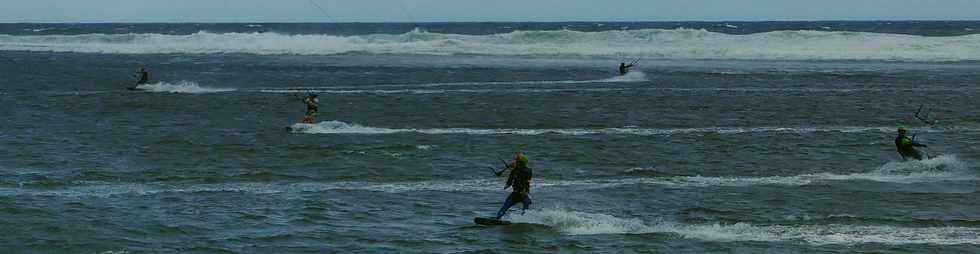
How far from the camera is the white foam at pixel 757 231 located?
18703mm

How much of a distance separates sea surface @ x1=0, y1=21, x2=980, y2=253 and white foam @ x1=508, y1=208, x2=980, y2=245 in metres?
0.06

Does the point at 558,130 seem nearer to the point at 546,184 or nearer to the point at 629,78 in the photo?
the point at 546,184

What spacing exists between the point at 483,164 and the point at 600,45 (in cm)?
8000

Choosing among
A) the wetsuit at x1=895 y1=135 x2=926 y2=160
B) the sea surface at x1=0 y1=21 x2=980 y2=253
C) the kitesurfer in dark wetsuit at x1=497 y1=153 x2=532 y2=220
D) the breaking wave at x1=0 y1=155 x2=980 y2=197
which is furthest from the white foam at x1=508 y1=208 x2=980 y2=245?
the wetsuit at x1=895 y1=135 x2=926 y2=160

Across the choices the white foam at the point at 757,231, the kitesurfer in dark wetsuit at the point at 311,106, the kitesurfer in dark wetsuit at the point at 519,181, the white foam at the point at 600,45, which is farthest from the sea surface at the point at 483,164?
the white foam at the point at 600,45

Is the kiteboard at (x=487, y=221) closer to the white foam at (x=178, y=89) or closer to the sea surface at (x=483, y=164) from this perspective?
the sea surface at (x=483, y=164)

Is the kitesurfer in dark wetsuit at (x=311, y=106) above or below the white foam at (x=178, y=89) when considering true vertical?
above

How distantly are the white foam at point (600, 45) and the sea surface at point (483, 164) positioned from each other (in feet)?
93.9

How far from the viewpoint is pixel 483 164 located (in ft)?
91.0

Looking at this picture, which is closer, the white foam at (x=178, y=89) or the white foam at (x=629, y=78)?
the white foam at (x=178, y=89)

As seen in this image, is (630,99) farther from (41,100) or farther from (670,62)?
(670,62)

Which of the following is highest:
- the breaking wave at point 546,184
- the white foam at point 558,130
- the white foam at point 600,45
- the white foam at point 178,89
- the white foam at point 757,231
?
the white foam at point 757,231

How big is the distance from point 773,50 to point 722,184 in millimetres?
74602

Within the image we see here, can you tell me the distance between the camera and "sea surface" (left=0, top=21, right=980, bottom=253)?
19016mm
